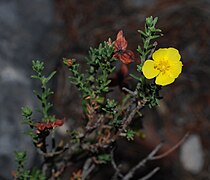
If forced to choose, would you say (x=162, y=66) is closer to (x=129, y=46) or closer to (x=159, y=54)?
(x=159, y=54)

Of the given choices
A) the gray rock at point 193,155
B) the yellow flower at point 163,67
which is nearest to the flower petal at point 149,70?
the yellow flower at point 163,67

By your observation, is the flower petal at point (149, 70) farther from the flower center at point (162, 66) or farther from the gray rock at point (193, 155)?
the gray rock at point (193, 155)

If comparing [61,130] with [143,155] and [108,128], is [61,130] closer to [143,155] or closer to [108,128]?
[143,155]

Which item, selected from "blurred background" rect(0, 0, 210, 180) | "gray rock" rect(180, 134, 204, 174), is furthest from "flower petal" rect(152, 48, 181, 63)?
"gray rock" rect(180, 134, 204, 174)

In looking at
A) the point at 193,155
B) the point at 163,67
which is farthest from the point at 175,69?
the point at 193,155

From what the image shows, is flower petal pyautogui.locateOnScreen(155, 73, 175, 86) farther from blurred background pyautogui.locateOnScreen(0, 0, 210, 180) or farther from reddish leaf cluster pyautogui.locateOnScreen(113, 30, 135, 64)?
blurred background pyautogui.locateOnScreen(0, 0, 210, 180)

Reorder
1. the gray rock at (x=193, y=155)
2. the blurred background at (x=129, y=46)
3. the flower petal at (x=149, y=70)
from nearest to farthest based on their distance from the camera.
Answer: the flower petal at (x=149, y=70)
the blurred background at (x=129, y=46)
the gray rock at (x=193, y=155)

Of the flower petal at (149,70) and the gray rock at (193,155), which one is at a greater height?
the gray rock at (193,155)
